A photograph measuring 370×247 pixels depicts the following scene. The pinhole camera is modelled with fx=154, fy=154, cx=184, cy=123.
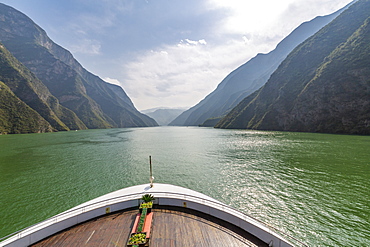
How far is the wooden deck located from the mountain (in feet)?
435

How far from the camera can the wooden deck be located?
30.1 feet

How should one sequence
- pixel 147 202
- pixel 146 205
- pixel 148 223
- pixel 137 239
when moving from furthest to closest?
pixel 147 202 < pixel 146 205 < pixel 148 223 < pixel 137 239

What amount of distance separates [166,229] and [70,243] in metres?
5.74

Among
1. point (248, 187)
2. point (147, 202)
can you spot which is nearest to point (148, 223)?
point (147, 202)

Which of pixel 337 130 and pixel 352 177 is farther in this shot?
pixel 337 130

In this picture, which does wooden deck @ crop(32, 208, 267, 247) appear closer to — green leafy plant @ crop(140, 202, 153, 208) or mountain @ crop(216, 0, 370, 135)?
green leafy plant @ crop(140, 202, 153, 208)

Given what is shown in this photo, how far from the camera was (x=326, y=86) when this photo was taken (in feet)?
393

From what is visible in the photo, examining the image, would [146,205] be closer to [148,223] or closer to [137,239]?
[148,223]

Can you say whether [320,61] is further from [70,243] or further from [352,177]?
[70,243]

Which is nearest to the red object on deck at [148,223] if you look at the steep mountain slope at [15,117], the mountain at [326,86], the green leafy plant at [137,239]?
the green leafy plant at [137,239]

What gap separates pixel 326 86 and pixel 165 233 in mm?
160341

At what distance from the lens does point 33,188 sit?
2617 centimetres

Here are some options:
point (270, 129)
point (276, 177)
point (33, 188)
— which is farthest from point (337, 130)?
point (33, 188)

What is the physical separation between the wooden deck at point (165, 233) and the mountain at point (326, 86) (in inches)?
5219
